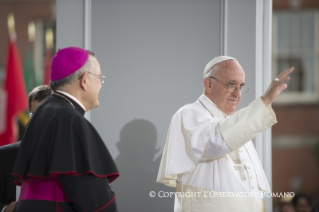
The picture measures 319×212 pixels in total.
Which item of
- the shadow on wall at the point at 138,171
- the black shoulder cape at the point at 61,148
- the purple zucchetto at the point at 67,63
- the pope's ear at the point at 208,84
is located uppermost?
the purple zucchetto at the point at 67,63

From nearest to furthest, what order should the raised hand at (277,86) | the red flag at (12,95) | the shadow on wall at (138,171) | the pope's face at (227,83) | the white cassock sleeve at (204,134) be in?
1. the raised hand at (277,86)
2. the white cassock sleeve at (204,134)
3. the pope's face at (227,83)
4. the shadow on wall at (138,171)
5. the red flag at (12,95)

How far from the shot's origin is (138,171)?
4027 mm

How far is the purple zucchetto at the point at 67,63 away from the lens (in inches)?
98.7

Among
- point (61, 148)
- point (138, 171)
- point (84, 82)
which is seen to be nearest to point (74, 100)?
point (84, 82)

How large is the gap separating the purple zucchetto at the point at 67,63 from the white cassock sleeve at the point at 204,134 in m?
0.88

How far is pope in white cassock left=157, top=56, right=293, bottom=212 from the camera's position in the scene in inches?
110

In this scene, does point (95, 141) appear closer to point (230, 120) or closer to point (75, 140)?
point (75, 140)

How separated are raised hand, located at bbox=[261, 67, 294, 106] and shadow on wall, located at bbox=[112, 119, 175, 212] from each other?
4.87 ft

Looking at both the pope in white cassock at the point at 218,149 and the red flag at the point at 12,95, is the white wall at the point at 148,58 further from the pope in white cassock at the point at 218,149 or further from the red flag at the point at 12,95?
the red flag at the point at 12,95

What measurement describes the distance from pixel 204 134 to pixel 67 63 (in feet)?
3.23

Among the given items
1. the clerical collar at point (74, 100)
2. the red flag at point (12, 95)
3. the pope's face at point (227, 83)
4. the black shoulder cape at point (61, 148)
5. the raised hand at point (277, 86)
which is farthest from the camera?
the red flag at point (12, 95)

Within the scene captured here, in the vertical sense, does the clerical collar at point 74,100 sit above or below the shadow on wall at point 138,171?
above

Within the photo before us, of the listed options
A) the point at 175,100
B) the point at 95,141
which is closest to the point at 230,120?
the point at 95,141

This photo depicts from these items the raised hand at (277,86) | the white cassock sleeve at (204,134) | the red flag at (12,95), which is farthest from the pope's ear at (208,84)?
the red flag at (12,95)
